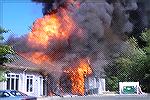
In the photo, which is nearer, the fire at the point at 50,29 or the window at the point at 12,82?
the window at the point at 12,82

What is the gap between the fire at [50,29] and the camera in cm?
2991

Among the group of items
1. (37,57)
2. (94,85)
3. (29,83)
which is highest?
(37,57)

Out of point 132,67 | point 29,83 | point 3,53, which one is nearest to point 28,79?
point 29,83

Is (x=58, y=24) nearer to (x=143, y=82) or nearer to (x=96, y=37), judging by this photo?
(x=96, y=37)

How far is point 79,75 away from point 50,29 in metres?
4.17

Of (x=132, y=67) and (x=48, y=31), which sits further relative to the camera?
(x=132, y=67)

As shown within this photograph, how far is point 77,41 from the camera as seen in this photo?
1212 inches

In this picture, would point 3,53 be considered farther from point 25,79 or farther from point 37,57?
point 37,57

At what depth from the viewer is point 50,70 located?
27969 mm

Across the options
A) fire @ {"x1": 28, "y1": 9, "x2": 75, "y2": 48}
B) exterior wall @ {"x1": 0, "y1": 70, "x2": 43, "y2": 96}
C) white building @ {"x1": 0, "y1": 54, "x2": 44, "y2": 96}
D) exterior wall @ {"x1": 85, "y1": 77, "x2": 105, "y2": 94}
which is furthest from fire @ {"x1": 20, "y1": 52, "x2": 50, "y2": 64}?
exterior wall @ {"x1": 85, "y1": 77, "x2": 105, "y2": 94}

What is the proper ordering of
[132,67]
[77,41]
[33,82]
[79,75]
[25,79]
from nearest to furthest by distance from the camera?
1. [25,79]
2. [33,82]
3. [79,75]
4. [77,41]
5. [132,67]

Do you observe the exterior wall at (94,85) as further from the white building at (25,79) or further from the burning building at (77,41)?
the white building at (25,79)

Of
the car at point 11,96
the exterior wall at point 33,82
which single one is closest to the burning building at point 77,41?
the exterior wall at point 33,82

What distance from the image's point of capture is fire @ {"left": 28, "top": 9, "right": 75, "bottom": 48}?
1177 inches
